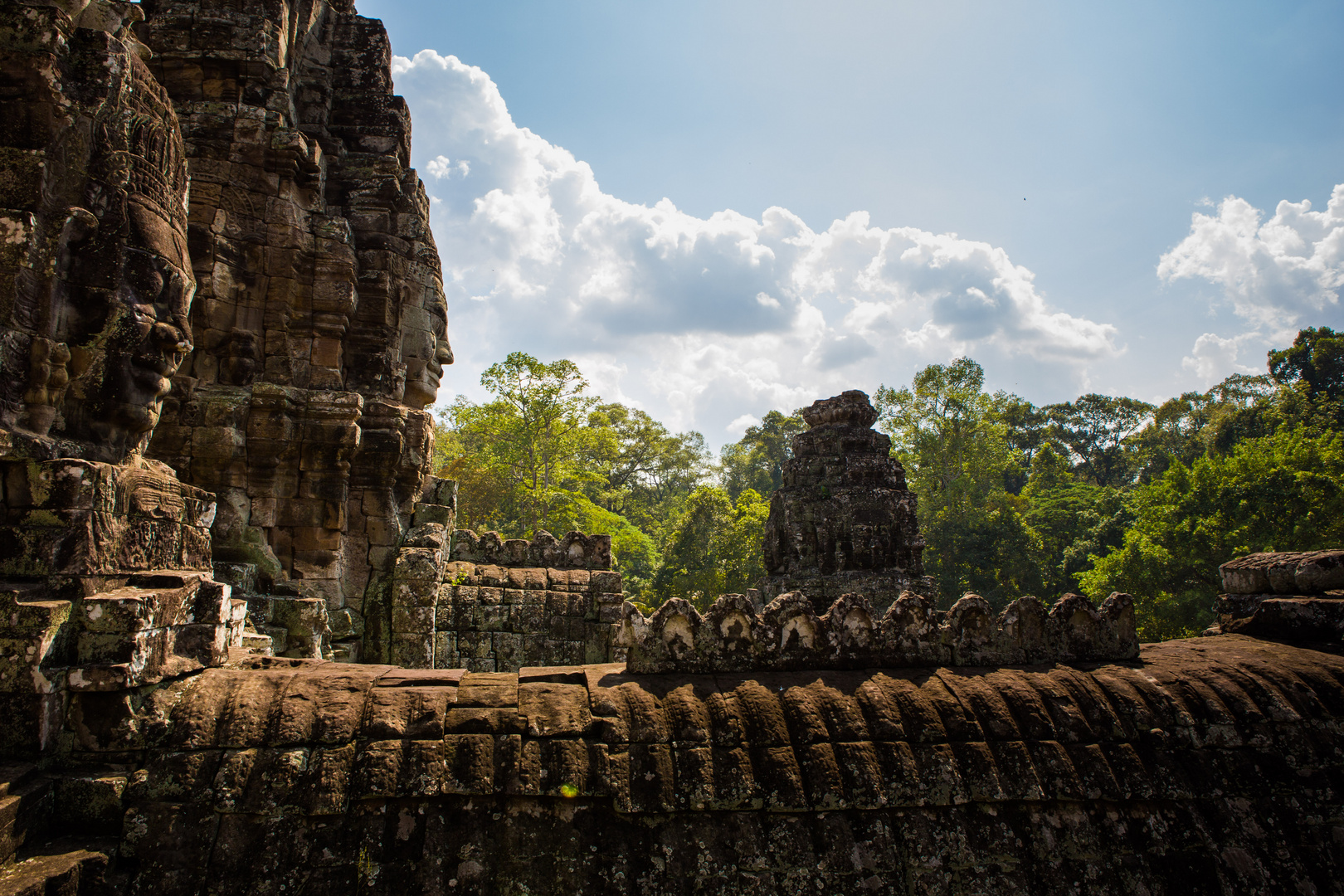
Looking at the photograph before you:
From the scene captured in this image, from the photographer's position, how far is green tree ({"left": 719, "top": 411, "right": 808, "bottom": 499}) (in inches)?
2039

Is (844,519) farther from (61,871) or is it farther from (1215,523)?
(1215,523)

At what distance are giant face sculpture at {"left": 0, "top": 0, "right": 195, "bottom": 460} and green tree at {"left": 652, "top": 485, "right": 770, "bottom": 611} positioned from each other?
20321mm

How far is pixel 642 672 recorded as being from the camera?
358 cm

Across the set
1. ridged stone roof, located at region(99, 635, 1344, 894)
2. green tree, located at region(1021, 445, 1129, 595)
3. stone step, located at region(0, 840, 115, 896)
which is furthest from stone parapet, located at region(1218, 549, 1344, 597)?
green tree, located at region(1021, 445, 1129, 595)

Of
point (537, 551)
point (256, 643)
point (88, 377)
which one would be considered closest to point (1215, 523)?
point (537, 551)

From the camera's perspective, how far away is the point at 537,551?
881cm

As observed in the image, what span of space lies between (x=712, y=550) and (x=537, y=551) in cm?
1689

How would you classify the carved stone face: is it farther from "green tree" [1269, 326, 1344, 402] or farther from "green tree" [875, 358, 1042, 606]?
"green tree" [1269, 326, 1344, 402]

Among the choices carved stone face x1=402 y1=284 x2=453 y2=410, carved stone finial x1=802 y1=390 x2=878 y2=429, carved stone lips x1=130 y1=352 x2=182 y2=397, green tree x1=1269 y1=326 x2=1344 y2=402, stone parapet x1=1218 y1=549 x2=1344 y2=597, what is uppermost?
green tree x1=1269 y1=326 x2=1344 y2=402

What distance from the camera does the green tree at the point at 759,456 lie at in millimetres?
51781

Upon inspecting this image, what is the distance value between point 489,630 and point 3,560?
4.98 metres

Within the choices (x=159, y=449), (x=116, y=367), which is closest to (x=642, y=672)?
(x=116, y=367)

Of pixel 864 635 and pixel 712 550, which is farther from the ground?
pixel 712 550

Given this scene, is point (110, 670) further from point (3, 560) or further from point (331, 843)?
point (331, 843)
